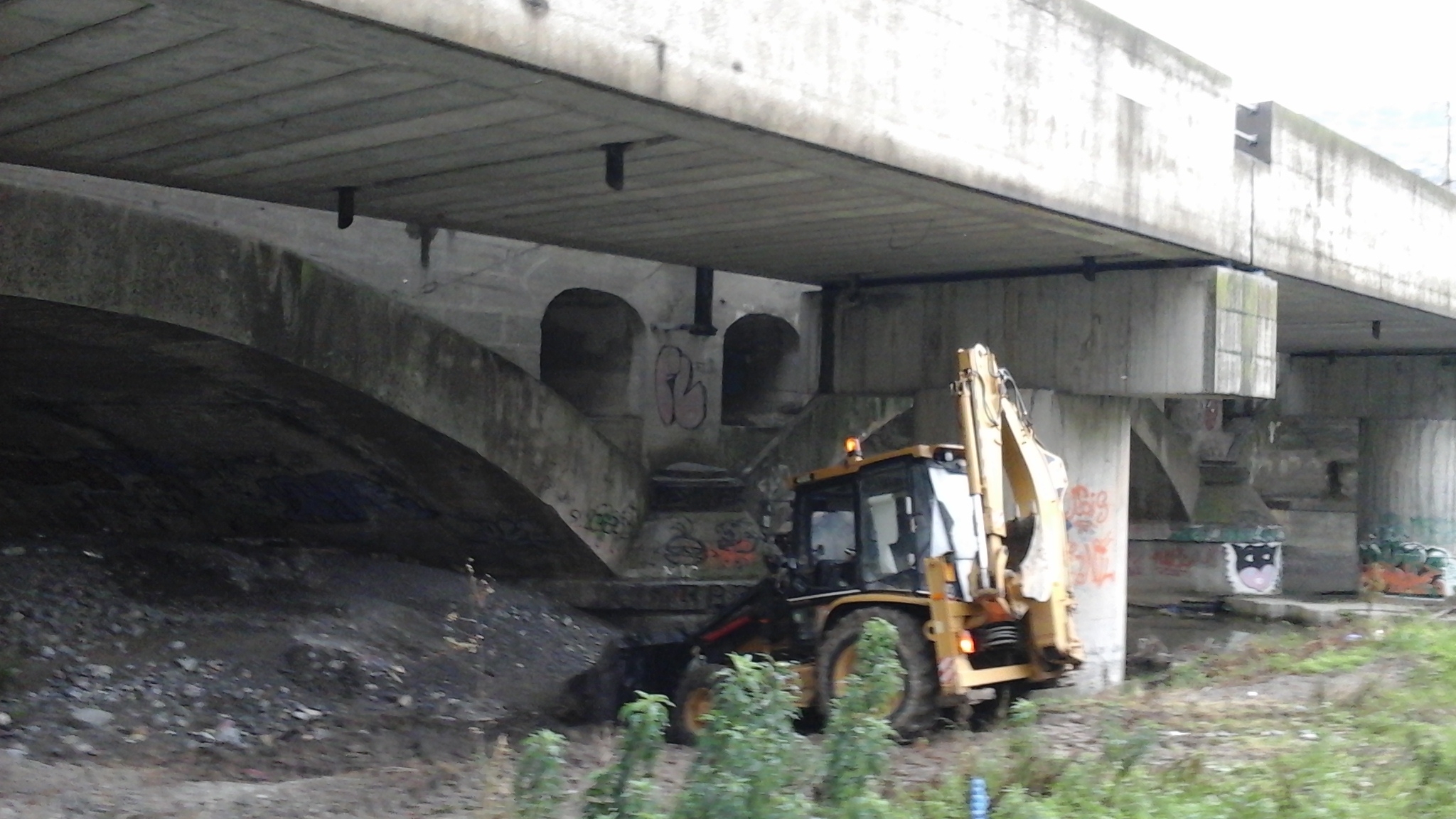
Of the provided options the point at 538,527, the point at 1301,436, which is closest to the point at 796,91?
the point at 538,527

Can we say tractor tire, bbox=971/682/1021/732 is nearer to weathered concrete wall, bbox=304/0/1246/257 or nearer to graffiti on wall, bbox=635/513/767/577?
weathered concrete wall, bbox=304/0/1246/257

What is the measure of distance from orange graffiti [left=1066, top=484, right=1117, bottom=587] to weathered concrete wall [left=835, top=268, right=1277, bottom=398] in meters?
1.03

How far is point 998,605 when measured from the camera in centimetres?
854

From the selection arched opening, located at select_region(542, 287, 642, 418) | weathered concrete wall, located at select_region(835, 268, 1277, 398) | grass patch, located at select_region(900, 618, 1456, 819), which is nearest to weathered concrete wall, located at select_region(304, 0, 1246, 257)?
weathered concrete wall, located at select_region(835, 268, 1277, 398)

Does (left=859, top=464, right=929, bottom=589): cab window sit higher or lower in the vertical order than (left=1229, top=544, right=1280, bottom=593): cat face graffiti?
higher

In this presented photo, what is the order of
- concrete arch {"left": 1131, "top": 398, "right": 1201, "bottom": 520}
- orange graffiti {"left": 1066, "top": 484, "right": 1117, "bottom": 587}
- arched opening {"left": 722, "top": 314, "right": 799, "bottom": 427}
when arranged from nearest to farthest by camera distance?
orange graffiti {"left": 1066, "top": 484, "right": 1117, "bottom": 587}, arched opening {"left": 722, "top": 314, "right": 799, "bottom": 427}, concrete arch {"left": 1131, "top": 398, "right": 1201, "bottom": 520}

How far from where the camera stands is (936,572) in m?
8.59

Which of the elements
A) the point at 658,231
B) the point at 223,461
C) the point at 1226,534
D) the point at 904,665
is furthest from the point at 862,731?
the point at 1226,534

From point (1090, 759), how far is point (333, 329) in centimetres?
654

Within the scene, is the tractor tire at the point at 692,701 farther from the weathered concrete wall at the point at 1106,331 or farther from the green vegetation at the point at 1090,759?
the weathered concrete wall at the point at 1106,331

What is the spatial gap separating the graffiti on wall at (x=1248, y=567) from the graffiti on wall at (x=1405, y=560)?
208 centimetres

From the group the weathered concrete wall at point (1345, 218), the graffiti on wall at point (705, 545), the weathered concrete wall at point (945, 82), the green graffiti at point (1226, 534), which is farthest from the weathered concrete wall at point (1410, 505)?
the weathered concrete wall at point (945, 82)

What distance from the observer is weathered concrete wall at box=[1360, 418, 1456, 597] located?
21484mm

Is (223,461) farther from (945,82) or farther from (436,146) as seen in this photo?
(945,82)
